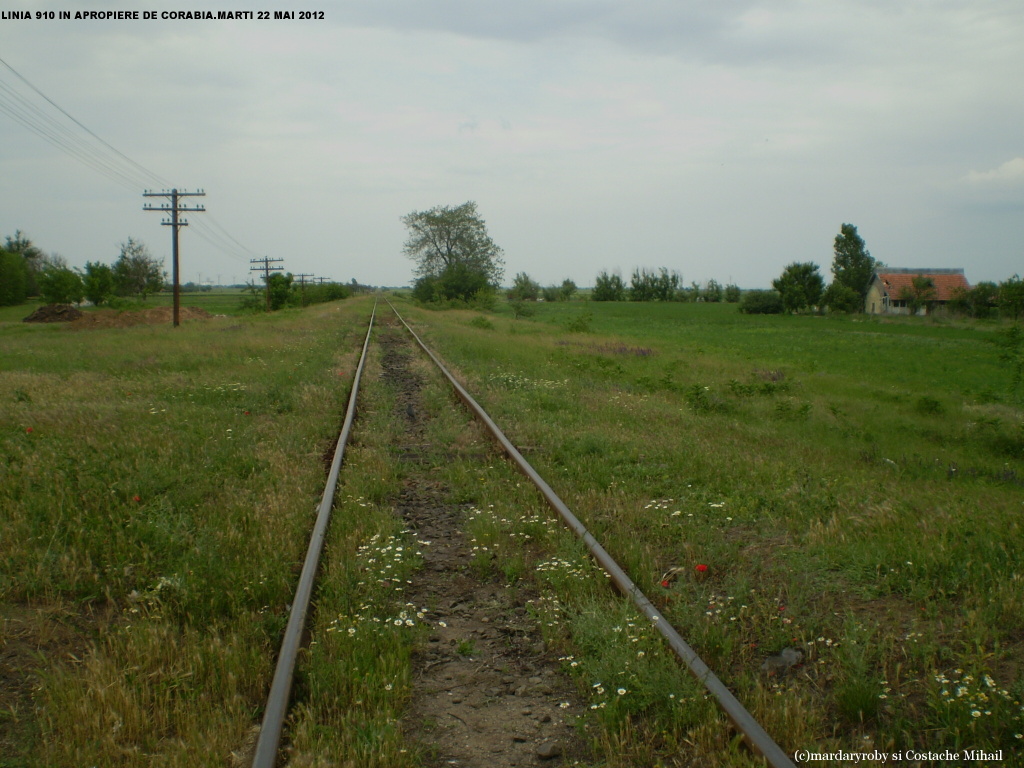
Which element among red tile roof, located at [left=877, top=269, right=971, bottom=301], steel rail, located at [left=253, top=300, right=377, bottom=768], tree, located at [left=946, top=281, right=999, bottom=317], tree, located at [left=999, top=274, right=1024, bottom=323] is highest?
red tile roof, located at [left=877, top=269, right=971, bottom=301]

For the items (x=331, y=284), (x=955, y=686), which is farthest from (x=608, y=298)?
(x=955, y=686)

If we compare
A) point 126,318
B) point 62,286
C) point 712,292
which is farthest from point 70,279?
point 712,292

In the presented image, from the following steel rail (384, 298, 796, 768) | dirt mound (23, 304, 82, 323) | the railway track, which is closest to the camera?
steel rail (384, 298, 796, 768)

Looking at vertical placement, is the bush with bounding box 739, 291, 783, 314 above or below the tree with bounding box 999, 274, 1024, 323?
above

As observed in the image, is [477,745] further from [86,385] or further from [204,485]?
[86,385]

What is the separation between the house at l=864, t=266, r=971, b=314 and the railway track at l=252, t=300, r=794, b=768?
231ft

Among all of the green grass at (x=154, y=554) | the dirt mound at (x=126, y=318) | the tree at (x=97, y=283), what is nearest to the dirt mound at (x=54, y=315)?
the dirt mound at (x=126, y=318)

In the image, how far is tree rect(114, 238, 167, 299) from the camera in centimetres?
9401

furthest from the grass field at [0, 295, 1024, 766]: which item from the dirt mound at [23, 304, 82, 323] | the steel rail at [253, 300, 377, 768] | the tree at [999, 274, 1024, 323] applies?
the dirt mound at [23, 304, 82, 323]

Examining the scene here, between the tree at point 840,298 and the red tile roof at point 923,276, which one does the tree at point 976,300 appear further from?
the tree at point 840,298

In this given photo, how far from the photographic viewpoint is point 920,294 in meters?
Answer: 64.7

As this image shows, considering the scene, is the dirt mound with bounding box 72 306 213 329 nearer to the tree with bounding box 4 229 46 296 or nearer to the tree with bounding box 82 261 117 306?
the tree with bounding box 82 261 117 306

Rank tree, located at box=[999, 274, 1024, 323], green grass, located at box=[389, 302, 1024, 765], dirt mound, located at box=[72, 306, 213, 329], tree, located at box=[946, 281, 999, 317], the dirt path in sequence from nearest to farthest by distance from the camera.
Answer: the dirt path
green grass, located at box=[389, 302, 1024, 765]
tree, located at box=[999, 274, 1024, 323]
dirt mound, located at box=[72, 306, 213, 329]
tree, located at box=[946, 281, 999, 317]

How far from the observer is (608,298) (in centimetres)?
11125
